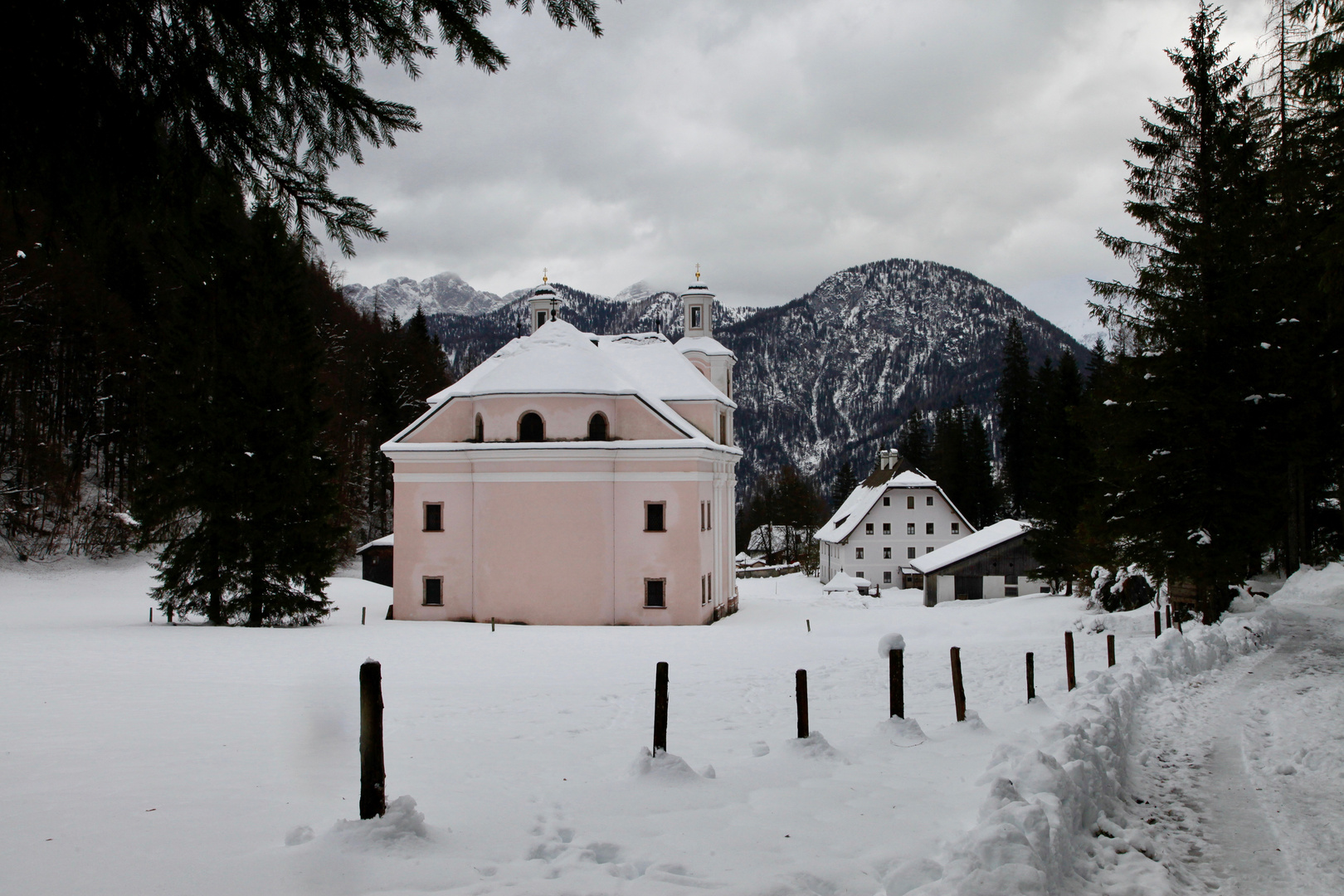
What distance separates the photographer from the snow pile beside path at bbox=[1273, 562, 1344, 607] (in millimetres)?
22344

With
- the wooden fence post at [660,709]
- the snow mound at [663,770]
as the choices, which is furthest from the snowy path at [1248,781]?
the wooden fence post at [660,709]

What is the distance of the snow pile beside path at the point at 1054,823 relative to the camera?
5.01 metres

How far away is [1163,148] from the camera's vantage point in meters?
19.5

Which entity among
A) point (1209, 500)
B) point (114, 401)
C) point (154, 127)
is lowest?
point (1209, 500)

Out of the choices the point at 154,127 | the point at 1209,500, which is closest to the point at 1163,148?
the point at 1209,500

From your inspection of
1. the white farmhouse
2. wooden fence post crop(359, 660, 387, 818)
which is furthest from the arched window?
the white farmhouse

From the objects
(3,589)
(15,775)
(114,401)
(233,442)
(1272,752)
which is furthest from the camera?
(114,401)

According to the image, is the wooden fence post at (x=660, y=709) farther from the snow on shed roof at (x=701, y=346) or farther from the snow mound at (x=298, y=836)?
the snow on shed roof at (x=701, y=346)

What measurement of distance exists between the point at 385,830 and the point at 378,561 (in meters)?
39.9

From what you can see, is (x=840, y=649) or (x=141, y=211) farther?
(x=840, y=649)

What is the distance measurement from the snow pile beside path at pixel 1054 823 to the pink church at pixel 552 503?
1871cm

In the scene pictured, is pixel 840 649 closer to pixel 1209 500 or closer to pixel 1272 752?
pixel 1209 500

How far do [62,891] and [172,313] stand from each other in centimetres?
2281

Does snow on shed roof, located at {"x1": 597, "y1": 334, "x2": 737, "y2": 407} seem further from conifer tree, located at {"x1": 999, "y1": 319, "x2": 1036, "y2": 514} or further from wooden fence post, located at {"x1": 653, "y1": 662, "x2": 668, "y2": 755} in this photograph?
conifer tree, located at {"x1": 999, "y1": 319, "x2": 1036, "y2": 514}
